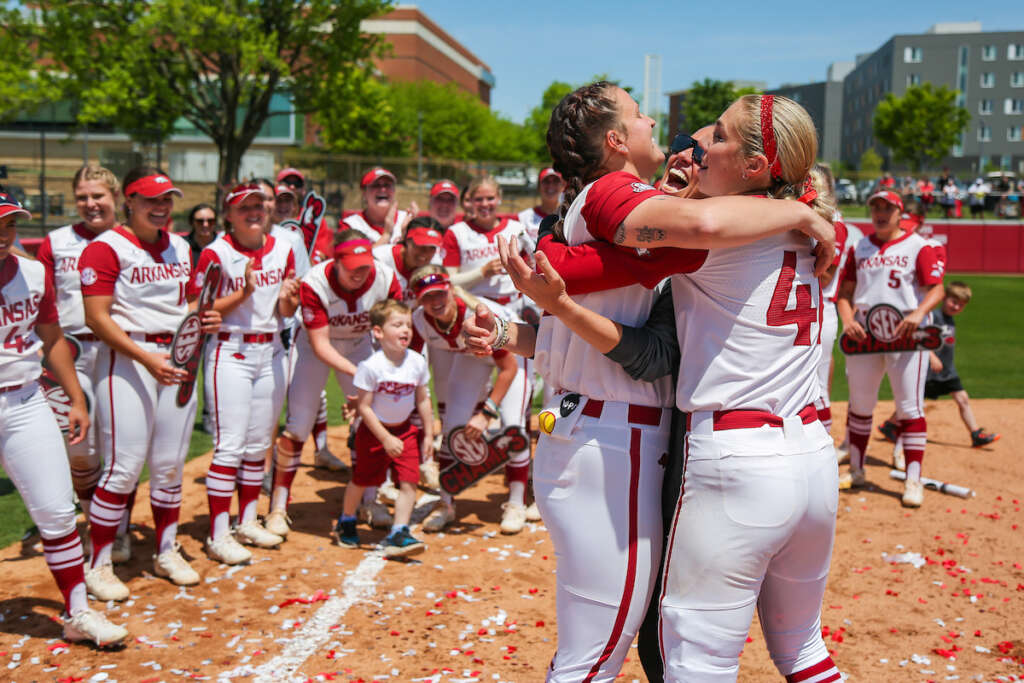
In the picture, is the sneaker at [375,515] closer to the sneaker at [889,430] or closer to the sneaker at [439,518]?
the sneaker at [439,518]

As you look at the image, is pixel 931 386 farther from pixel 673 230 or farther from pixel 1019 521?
pixel 673 230

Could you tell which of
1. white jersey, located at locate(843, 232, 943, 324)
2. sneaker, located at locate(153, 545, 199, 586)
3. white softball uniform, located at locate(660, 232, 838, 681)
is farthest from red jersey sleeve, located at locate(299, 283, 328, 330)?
white jersey, located at locate(843, 232, 943, 324)

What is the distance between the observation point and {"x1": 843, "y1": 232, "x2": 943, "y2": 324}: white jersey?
6.78 meters

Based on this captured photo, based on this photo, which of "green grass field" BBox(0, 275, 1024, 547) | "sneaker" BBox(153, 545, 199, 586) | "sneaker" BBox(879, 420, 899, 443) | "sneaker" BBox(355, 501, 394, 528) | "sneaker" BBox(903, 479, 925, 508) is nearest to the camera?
"sneaker" BBox(153, 545, 199, 586)

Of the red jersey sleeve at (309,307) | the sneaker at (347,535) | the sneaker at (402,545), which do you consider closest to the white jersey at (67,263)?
the red jersey sleeve at (309,307)

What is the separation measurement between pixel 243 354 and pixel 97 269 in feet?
3.43

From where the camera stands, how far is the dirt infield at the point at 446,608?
4.10m

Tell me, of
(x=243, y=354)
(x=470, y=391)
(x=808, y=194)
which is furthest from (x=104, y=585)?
(x=808, y=194)

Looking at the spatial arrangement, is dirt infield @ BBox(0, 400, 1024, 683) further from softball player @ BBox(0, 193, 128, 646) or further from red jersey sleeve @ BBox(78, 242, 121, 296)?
red jersey sleeve @ BBox(78, 242, 121, 296)

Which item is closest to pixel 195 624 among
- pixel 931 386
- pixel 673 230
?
pixel 673 230

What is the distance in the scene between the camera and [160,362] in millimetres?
4781

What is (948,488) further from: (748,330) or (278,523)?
(748,330)

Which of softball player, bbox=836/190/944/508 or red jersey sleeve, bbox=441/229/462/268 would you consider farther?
red jersey sleeve, bbox=441/229/462/268

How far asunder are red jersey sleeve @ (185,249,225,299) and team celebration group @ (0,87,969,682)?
26 mm
